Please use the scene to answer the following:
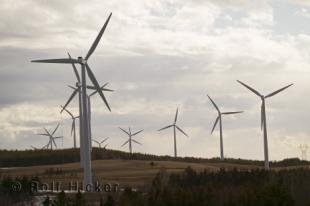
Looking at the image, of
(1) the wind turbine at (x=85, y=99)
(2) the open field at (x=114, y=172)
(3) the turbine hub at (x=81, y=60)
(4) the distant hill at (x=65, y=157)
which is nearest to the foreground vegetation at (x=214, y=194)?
(1) the wind turbine at (x=85, y=99)

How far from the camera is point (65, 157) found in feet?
467

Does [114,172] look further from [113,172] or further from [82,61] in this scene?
[82,61]

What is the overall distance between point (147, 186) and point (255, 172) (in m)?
14.1

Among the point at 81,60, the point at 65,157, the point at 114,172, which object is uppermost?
the point at 81,60

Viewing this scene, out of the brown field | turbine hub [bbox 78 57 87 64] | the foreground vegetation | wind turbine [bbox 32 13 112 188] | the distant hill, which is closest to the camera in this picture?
the foreground vegetation

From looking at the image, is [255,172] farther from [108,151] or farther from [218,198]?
[108,151]

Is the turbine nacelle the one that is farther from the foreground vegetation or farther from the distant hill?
the distant hill

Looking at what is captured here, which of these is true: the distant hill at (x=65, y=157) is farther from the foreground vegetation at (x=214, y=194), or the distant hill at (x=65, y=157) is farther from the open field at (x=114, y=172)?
the foreground vegetation at (x=214, y=194)

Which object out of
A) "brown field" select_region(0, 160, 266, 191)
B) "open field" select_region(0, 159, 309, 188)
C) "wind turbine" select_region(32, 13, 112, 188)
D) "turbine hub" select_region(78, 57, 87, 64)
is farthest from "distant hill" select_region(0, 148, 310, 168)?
"turbine hub" select_region(78, 57, 87, 64)

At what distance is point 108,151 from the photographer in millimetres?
148000

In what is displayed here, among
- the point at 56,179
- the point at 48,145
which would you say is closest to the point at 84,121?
the point at 56,179

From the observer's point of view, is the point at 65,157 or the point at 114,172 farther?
the point at 65,157

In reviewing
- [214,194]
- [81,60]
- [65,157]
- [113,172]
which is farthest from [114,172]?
[214,194]

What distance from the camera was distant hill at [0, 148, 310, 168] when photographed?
14000cm
